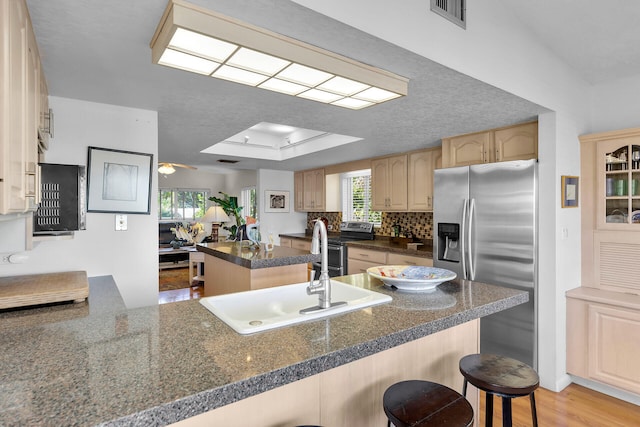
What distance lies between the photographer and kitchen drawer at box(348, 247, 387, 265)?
14.1 feet

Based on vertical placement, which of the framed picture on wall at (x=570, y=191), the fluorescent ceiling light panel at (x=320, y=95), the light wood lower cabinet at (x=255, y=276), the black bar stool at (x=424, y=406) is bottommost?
the black bar stool at (x=424, y=406)

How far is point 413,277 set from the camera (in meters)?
1.79

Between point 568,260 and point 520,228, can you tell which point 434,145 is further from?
point 568,260

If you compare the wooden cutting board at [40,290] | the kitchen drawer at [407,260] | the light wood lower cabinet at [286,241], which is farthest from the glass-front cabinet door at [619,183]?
the light wood lower cabinet at [286,241]

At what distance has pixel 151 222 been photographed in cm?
260

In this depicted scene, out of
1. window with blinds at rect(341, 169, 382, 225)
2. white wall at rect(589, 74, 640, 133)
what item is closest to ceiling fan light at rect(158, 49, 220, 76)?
white wall at rect(589, 74, 640, 133)

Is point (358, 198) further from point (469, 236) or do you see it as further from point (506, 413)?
point (506, 413)

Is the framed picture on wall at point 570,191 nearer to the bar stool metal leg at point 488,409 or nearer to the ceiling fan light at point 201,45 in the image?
the bar stool metal leg at point 488,409

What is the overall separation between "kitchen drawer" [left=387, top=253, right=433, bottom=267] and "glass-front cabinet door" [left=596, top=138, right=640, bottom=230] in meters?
1.52

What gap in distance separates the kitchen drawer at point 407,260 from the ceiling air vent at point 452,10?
2.43 meters

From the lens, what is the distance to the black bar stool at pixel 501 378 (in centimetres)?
133

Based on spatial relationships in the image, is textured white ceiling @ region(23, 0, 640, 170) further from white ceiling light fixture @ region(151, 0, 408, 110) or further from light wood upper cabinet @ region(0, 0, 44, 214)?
light wood upper cabinet @ region(0, 0, 44, 214)

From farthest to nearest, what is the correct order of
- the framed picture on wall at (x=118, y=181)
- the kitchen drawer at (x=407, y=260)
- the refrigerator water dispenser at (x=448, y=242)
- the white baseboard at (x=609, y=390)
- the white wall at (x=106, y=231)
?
the kitchen drawer at (x=407, y=260), the refrigerator water dispenser at (x=448, y=242), the white baseboard at (x=609, y=390), the framed picture on wall at (x=118, y=181), the white wall at (x=106, y=231)

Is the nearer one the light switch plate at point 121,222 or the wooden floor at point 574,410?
the wooden floor at point 574,410
